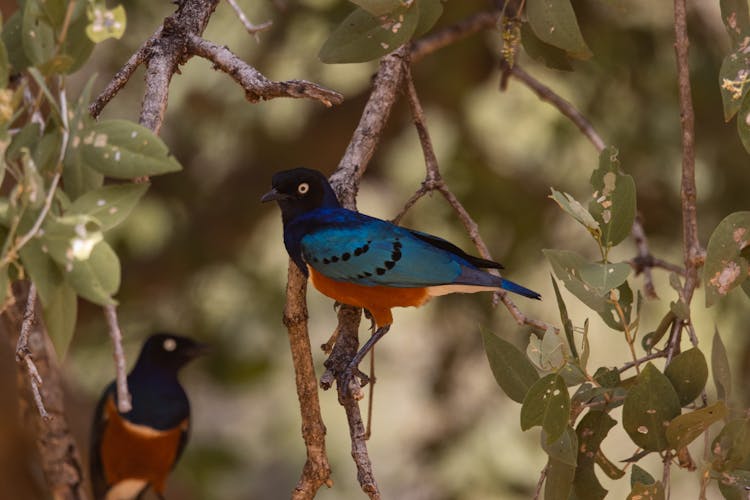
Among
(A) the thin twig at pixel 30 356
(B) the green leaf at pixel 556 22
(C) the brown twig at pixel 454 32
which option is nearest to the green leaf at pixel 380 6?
(B) the green leaf at pixel 556 22

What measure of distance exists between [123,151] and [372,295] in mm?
1623

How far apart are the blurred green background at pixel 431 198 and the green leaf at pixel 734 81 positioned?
308 centimetres

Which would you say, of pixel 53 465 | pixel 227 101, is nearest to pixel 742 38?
pixel 53 465

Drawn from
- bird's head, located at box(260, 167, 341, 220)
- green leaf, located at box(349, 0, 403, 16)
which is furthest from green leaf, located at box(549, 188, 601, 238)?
bird's head, located at box(260, 167, 341, 220)

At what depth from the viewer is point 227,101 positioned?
625cm

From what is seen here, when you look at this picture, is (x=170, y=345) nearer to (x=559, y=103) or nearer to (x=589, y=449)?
(x=559, y=103)

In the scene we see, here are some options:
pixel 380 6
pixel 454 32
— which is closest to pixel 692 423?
pixel 380 6

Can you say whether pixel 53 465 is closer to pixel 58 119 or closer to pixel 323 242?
pixel 323 242

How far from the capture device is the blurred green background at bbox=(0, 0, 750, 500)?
18.4 feet

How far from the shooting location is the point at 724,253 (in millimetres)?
2375

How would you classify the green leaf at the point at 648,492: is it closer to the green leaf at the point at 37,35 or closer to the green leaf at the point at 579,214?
the green leaf at the point at 579,214

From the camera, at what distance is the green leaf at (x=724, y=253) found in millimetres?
2369

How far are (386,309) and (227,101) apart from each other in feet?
10.4

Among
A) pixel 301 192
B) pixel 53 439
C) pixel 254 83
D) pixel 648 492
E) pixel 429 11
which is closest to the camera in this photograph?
pixel 648 492
